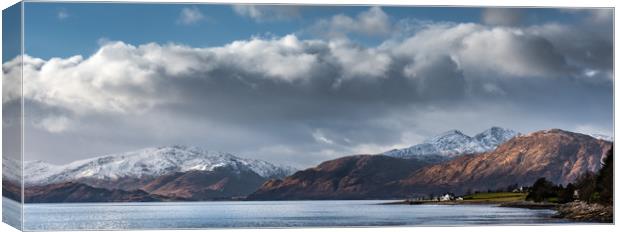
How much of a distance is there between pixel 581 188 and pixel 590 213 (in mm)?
727

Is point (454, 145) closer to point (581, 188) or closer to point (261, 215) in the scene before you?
point (581, 188)

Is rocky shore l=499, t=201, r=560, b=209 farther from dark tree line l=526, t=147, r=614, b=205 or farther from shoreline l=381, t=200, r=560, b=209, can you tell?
dark tree line l=526, t=147, r=614, b=205

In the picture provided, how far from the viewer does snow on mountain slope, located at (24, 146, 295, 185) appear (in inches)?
1109

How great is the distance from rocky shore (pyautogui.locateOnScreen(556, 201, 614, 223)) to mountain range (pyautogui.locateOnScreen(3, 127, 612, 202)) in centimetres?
82

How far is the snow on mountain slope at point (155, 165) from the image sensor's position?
92.4 ft

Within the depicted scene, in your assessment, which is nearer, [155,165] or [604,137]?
[155,165]

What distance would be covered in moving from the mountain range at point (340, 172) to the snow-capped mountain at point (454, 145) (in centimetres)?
2

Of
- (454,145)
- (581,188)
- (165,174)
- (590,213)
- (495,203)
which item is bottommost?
(590,213)

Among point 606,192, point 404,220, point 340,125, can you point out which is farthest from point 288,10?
point 606,192

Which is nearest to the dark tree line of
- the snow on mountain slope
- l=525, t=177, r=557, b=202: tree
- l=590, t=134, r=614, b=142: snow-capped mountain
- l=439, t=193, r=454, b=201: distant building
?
l=525, t=177, r=557, b=202: tree

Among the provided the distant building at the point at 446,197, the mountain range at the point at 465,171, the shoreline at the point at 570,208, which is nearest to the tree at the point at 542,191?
the mountain range at the point at 465,171

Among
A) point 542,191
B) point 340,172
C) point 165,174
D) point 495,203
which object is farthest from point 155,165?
point 542,191

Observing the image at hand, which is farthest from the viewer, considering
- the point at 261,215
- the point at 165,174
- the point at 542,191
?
the point at 542,191

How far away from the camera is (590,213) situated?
96.6 feet
